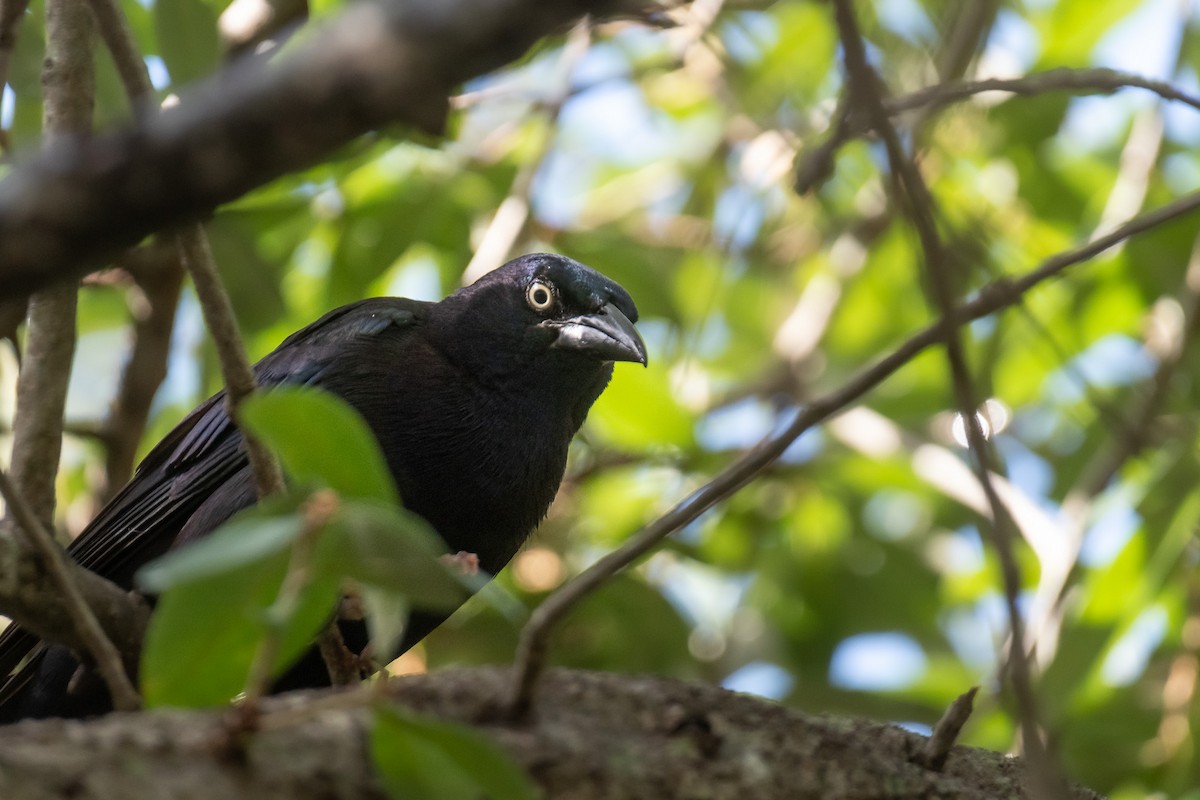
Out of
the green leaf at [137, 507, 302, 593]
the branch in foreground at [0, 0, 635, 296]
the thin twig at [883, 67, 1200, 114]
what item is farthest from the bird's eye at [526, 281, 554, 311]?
the branch in foreground at [0, 0, 635, 296]

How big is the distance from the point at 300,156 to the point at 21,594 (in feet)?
5.45

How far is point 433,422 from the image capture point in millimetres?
3797

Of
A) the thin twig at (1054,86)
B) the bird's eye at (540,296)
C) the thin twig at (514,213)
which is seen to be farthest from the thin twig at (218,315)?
the thin twig at (514,213)

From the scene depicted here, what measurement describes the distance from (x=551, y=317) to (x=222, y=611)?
2.67 meters

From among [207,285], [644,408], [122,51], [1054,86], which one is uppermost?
[122,51]

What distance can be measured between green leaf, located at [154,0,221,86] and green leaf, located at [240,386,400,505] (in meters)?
2.24

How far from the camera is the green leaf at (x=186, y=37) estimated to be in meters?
3.71

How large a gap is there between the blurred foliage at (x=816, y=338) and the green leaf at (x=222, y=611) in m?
2.38

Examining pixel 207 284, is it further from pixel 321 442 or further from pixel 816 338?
pixel 816 338

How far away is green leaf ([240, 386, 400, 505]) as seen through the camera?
69.2 inches

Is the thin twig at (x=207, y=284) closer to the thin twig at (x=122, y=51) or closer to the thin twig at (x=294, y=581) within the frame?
the thin twig at (x=122, y=51)

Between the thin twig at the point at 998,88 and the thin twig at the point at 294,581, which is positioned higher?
the thin twig at the point at 998,88

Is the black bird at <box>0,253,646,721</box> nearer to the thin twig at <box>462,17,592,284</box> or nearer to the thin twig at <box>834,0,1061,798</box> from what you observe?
the thin twig at <box>462,17,592,284</box>

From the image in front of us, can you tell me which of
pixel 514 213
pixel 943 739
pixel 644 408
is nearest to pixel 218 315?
pixel 943 739
